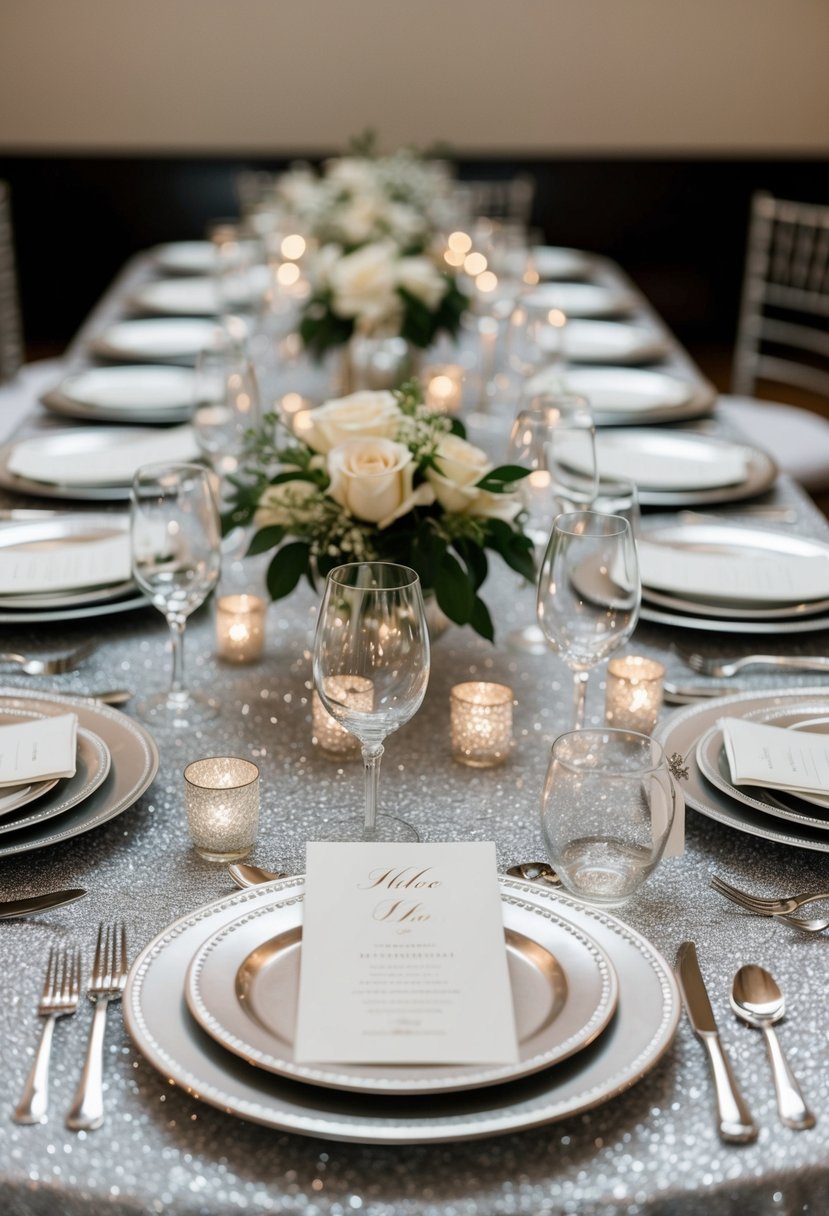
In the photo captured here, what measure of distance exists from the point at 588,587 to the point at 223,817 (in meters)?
0.37

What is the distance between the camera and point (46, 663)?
1428 millimetres

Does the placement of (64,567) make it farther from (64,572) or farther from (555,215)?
(555,215)

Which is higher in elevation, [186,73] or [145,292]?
[186,73]

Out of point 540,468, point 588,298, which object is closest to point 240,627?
point 540,468

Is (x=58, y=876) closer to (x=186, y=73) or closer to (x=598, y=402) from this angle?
(x=598, y=402)

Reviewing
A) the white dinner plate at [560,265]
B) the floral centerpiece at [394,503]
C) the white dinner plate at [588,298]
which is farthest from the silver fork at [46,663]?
the white dinner plate at [560,265]

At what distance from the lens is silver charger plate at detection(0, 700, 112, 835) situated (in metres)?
1.07

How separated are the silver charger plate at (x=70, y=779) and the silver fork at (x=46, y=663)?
0.47 ft

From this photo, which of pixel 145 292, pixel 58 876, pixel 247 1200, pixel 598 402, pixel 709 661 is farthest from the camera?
pixel 145 292

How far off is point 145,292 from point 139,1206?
3074 millimetres

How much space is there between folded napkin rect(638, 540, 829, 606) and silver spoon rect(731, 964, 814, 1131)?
698mm

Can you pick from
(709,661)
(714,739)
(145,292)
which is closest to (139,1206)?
(714,739)

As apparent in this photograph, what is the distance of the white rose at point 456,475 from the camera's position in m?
1.31

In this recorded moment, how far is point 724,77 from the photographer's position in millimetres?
6766
